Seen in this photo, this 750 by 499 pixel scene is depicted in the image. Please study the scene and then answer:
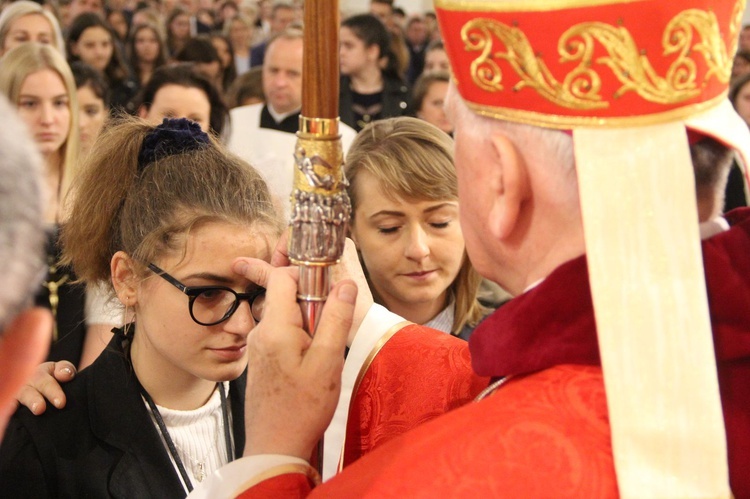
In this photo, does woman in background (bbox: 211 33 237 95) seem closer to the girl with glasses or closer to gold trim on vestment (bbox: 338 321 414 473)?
the girl with glasses

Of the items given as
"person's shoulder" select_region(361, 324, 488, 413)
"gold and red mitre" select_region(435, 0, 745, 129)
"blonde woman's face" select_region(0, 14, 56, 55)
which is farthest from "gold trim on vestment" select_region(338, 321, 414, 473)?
"blonde woman's face" select_region(0, 14, 56, 55)

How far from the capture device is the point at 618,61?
144 cm

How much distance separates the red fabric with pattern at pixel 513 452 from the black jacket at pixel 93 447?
865 mm

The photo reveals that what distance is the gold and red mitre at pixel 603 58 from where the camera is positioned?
1.43m

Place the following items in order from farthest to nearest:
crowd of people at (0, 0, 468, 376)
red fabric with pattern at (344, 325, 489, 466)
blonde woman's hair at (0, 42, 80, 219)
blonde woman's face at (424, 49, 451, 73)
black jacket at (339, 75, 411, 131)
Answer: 1. blonde woman's face at (424, 49, 451, 73)
2. black jacket at (339, 75, 411, 131)
3. blonde woman's hair at (0, 42, 80, 219)
4. crowd of people at (0, 0, 468, 376)
5. red fabric with pattern at (344, 325, 489, 466)

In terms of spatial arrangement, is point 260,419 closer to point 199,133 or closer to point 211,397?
point 211,397

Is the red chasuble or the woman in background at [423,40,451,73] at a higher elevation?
the woman in background at [423,40,451,73]

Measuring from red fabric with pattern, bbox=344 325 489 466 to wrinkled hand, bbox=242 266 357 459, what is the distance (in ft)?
1.60

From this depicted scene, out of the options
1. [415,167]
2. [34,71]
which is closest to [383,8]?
[34,71]

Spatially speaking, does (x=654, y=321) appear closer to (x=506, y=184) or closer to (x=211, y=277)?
(x=506, y=184)

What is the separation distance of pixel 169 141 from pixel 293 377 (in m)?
1.09

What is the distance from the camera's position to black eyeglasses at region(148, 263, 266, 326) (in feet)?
7.43

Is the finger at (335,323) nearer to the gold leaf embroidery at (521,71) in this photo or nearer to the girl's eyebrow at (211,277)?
the gold leaf embroidery at (521,71)

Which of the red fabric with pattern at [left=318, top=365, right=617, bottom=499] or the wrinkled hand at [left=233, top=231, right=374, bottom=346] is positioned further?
the wrinkled hand at [left=233, top=231, right=374, bottom=346]
